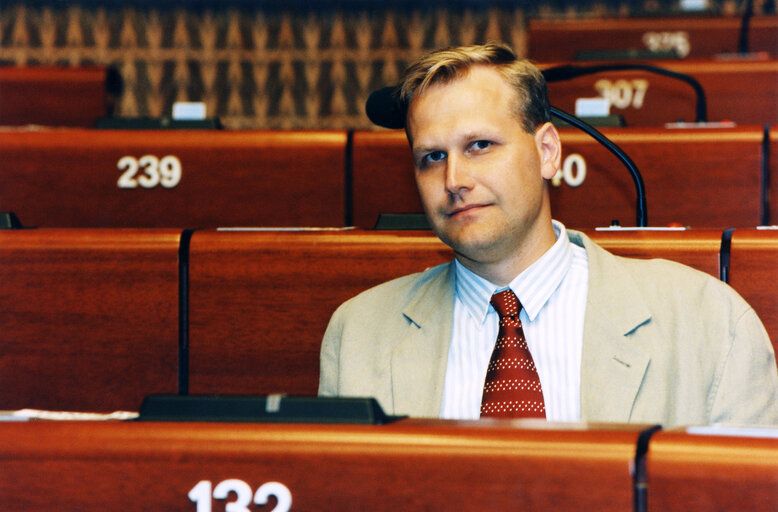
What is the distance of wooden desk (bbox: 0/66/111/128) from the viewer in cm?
264

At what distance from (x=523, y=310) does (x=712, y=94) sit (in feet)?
4.50

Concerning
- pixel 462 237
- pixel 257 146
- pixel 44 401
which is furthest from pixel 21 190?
pixel 462 237

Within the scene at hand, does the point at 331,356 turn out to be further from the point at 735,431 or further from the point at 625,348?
the point at 735,431

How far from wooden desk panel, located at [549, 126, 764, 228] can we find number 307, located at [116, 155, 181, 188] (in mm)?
670

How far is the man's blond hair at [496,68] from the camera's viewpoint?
4.24ft

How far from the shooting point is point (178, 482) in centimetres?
57

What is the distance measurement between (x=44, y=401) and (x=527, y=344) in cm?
68

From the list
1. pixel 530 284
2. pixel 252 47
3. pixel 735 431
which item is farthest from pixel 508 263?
pixel 252 47

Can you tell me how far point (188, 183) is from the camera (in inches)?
71.9

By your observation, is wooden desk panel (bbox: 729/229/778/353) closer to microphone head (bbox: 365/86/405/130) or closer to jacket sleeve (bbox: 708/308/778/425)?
jacket sleeve (bbox: 708/308/778/425)

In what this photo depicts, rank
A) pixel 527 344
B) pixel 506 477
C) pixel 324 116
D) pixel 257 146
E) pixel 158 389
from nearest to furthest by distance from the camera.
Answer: pixel 506 477
pixel 527 344
pixel 158 389
pixel 257 146
pixel 324 116

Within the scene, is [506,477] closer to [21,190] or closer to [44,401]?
[44,401]

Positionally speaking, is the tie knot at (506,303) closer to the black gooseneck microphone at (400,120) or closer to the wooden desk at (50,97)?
the black gooseneck microphone at (400,120)

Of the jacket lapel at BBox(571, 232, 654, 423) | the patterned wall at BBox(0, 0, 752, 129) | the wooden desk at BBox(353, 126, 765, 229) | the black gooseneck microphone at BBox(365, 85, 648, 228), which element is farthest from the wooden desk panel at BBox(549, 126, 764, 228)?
the patterned wall at BBox(0, 0, 752, 129)
